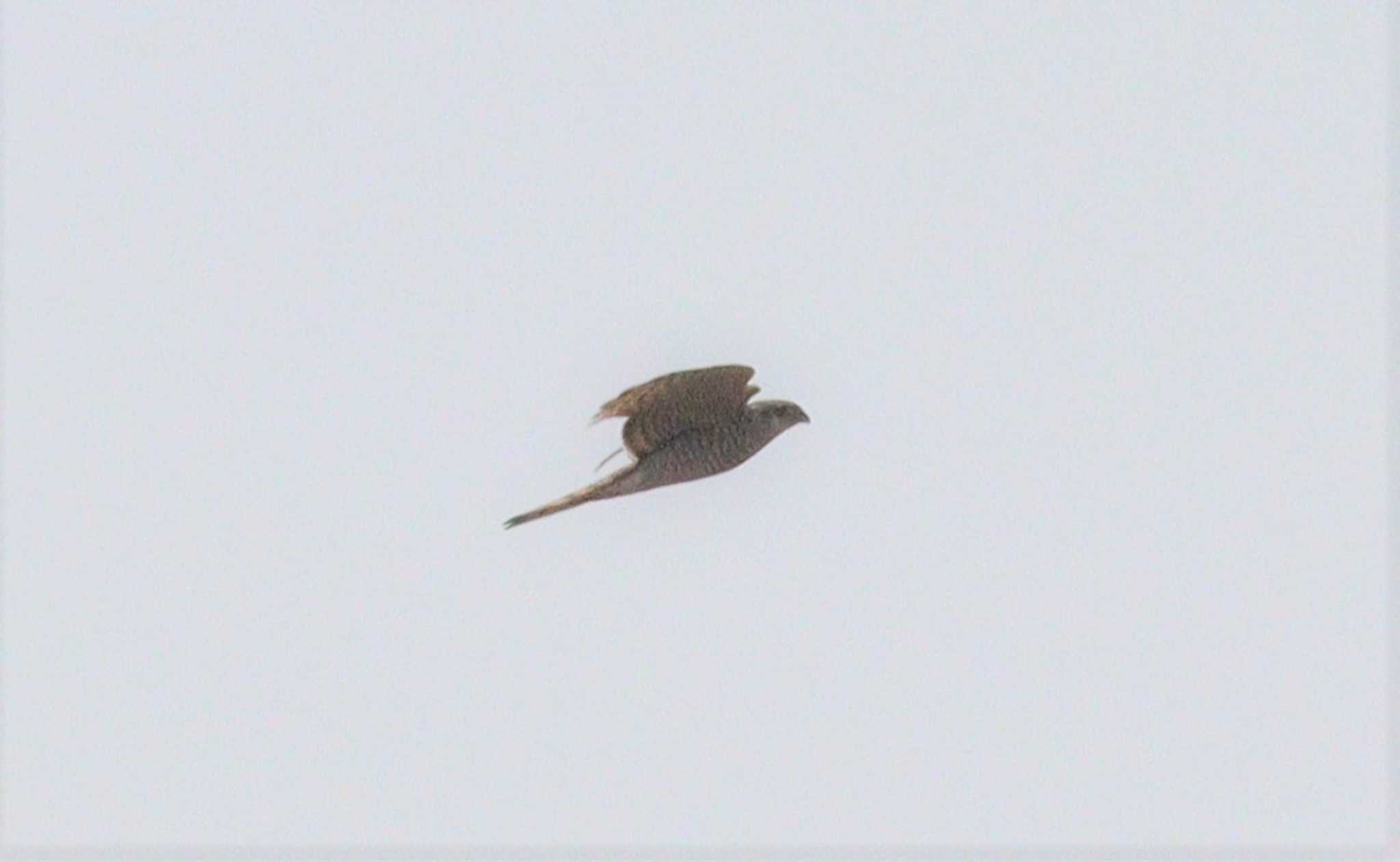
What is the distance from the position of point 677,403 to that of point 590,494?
0.24 m

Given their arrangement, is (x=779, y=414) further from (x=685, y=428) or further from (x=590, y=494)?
(x=590, y=494)

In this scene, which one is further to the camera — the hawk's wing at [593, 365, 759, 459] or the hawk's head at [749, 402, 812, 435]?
the hawk's head at [749, 402, 812, 435]

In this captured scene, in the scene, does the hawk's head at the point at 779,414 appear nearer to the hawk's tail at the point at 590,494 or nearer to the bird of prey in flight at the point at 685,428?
the bird of prey in flight at the point at 685,428

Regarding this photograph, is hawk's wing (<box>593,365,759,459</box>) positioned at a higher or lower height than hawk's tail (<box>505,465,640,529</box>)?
higher

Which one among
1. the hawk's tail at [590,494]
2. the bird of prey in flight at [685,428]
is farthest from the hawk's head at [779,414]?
the hawk's tail at [590,494]

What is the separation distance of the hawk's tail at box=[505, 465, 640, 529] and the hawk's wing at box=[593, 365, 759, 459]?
0.05 metres

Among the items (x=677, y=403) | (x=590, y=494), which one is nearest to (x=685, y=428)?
(x=677, y=403)

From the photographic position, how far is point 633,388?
309 cm

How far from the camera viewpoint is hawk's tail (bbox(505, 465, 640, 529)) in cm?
319

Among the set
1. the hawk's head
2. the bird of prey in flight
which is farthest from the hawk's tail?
the hawk's head

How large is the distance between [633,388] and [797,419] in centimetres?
47

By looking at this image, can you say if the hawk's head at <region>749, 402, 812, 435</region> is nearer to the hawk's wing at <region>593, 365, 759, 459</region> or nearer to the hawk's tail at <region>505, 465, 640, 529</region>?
the hawk's wing at <region>593, 365, 759, 459</region>

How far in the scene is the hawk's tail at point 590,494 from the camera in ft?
10.5

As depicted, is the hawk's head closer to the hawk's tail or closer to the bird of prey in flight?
the bird of prey in flight
